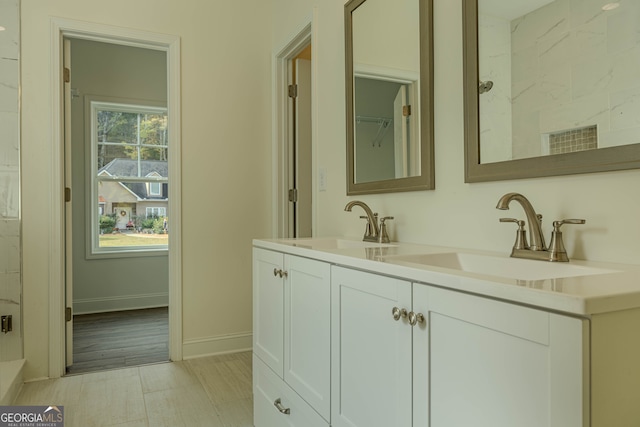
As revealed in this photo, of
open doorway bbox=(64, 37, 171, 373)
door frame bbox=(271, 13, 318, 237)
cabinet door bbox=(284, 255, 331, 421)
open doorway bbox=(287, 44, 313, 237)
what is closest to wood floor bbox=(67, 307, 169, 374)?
open doorway bbox=(64, 37, 171, 373)

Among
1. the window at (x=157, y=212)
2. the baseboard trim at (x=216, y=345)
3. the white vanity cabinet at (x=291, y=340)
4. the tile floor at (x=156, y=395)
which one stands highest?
the window at (x=157, y=212)

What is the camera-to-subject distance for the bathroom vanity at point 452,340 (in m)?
0.65

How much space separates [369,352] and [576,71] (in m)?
0.90

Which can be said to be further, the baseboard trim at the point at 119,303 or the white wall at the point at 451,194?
the baseboard trim at the point at 119,303

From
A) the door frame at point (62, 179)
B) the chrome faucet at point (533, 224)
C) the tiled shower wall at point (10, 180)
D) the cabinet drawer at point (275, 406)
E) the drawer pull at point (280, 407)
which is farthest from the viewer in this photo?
the door frame at point (62, 179)

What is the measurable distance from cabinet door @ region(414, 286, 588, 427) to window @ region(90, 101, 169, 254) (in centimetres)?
420

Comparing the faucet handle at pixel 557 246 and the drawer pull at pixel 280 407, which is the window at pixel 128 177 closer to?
the drawer pull at pixel 280 407

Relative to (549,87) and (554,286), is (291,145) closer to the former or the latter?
(549,87)

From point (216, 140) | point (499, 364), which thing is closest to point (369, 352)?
point (499, 364)

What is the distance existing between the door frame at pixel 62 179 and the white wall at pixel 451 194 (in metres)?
1.04

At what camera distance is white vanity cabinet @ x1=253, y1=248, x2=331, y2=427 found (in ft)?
4.49

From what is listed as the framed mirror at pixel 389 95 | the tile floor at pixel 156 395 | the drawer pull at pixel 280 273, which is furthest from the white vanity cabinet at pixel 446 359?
the tile floor at pixel 156 395

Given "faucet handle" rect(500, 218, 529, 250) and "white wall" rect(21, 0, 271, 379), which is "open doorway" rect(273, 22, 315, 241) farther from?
"faucet handle" rect(500, 218, 529, 250)

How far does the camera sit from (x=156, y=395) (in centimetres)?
237
